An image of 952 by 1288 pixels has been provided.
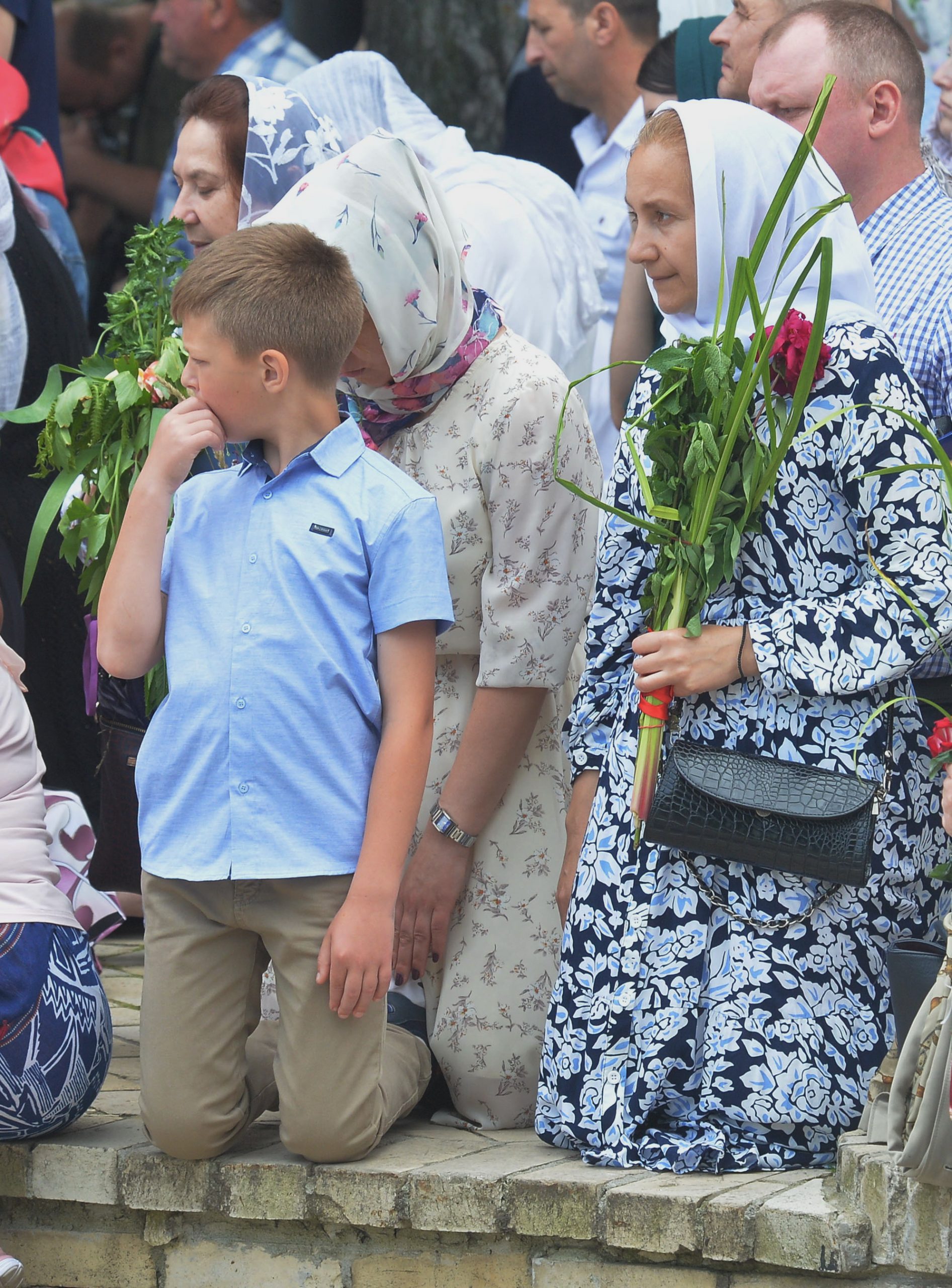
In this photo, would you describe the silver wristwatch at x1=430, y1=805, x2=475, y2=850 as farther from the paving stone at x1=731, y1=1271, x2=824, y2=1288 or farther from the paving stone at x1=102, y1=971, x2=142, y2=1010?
the paving stone at x1=102, y1=971, x2=142, y2=1010

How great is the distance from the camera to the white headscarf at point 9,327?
4621mm

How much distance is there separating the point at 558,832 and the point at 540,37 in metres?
3.06

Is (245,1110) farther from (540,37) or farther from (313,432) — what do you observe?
(540,37)

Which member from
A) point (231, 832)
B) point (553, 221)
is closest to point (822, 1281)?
point (231, 832)

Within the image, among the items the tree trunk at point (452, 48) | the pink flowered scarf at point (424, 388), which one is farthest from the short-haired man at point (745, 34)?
the tree trunk at point (452, 48)

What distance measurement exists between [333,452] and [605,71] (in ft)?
9.71

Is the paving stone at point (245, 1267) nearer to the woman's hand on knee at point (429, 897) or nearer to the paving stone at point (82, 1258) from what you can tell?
the paving stone at point (82, 1258)

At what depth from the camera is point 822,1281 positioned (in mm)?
2551

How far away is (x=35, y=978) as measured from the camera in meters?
2.95

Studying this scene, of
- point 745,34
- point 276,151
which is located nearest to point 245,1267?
point 276,151

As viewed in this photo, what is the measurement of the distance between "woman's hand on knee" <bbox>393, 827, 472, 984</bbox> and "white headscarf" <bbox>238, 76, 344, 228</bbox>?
4.72 feet

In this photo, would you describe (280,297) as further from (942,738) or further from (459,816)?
(942,738)

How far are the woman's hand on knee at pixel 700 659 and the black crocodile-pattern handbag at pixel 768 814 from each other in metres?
0.12

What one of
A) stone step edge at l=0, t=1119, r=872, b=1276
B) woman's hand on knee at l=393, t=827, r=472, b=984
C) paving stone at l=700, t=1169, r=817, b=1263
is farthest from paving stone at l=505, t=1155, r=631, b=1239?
woman's hand on knee at l=393, t=827, r=472, b=984
